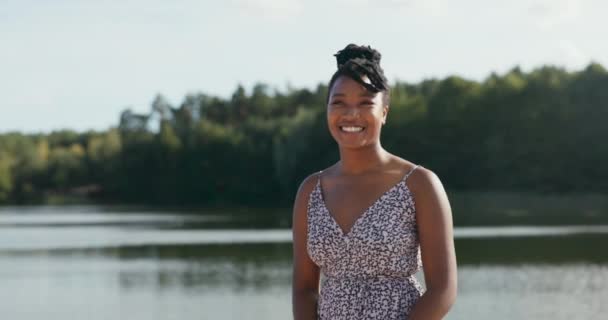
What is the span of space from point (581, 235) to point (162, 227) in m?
15.8

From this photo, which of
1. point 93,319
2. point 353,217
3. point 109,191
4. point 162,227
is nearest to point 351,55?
point 353,217

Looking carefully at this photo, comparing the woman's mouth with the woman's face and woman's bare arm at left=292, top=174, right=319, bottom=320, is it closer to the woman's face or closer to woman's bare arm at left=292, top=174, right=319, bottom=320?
the woman's face

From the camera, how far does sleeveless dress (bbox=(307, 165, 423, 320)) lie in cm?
195

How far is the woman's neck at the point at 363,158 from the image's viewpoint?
2023 mm

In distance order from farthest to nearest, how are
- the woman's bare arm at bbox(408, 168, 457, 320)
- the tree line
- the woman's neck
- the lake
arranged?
the tree line
the lake
the woman's neck
the woman's bare arm at bbox(408, 168, 457, 320)

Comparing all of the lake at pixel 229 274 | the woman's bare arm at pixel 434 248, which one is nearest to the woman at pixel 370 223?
the woman's bare arm at pixel 434 248

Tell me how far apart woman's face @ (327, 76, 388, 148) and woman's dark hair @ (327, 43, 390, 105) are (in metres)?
0.01

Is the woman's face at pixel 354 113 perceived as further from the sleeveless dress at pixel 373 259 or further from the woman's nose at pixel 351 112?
the sleeveless dress at pixel 373 259

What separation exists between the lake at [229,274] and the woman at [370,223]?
43.2 feet

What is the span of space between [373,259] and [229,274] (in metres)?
19.9

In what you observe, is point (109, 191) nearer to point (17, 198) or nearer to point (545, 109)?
point (17, 198)

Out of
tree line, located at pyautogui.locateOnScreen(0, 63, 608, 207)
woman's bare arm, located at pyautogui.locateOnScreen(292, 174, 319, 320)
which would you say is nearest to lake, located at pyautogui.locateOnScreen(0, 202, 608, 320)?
woman's bare arm, located at pyautogui.locateOnScreen(292, 174, 319, 320)

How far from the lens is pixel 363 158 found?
80.1 inches

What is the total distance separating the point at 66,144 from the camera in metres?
113
